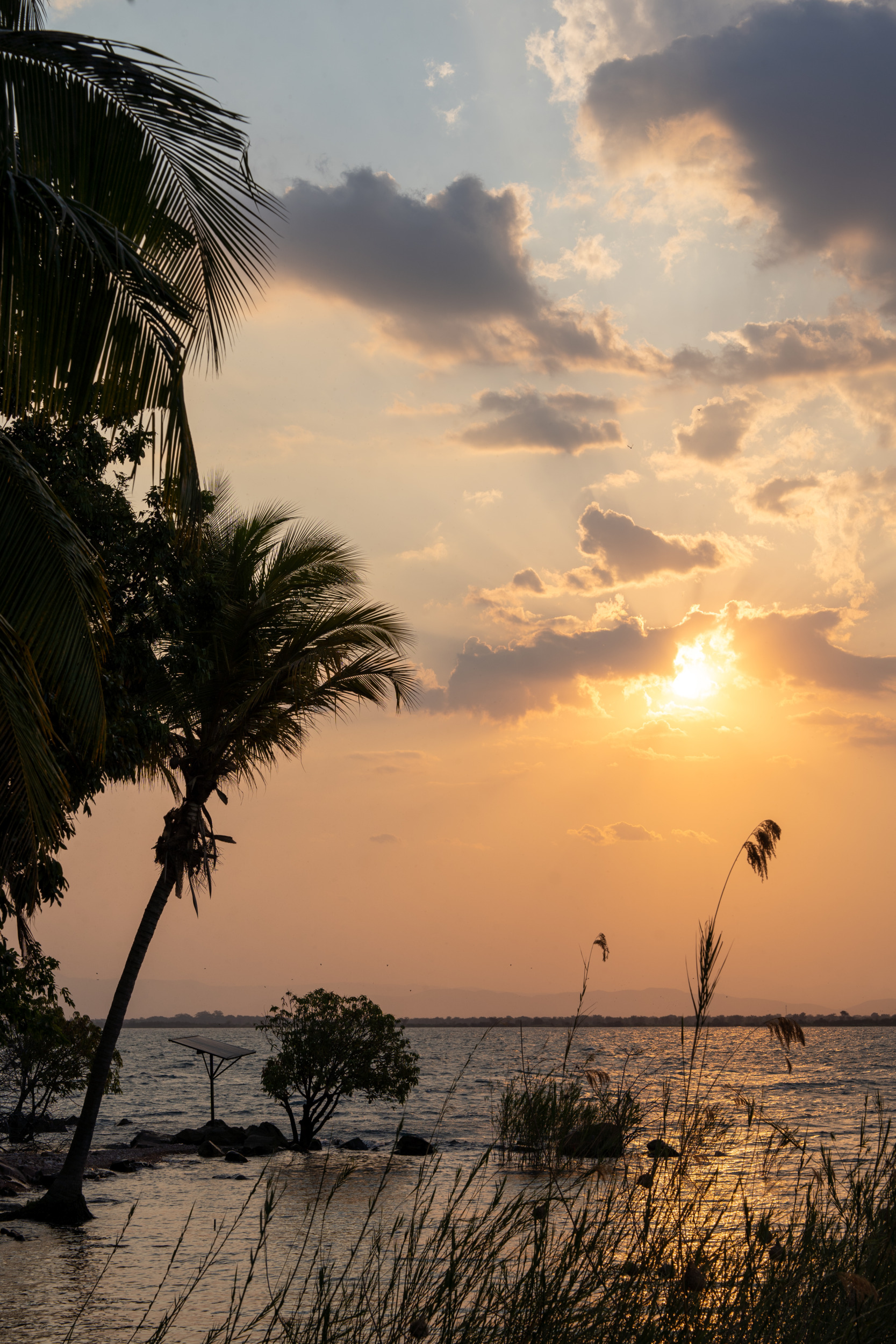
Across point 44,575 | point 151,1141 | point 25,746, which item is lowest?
point 151,1141

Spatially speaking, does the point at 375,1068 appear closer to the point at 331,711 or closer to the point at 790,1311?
the point at 331,711

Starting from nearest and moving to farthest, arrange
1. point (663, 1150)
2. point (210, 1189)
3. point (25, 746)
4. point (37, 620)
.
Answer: point (663, 1150) < point (25, 746) < point (37, 620) < point (210, 1189)

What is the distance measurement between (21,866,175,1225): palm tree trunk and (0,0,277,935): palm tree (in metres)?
8.65

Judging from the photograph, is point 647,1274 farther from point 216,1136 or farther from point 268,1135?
point 216,1136

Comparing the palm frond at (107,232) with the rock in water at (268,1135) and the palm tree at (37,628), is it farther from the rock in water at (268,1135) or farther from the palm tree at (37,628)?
the rock in water at (268,1135)

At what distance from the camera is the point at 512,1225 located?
3.88m

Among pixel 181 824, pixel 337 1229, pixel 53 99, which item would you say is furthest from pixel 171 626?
pixel 337 1229

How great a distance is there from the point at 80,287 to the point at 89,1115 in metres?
11.9

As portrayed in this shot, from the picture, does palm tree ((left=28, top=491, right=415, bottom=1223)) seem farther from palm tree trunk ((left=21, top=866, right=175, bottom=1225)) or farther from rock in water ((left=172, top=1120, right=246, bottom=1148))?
rock in water ((left=172, top=1120, right=246, bottom=1148))

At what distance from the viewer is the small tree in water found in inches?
963

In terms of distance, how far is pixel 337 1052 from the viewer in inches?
962

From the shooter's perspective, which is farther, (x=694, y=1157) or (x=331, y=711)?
(x=331, y=711)

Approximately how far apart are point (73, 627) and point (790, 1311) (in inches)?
207

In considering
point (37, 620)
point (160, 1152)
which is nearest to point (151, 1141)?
point (160, 1152)
